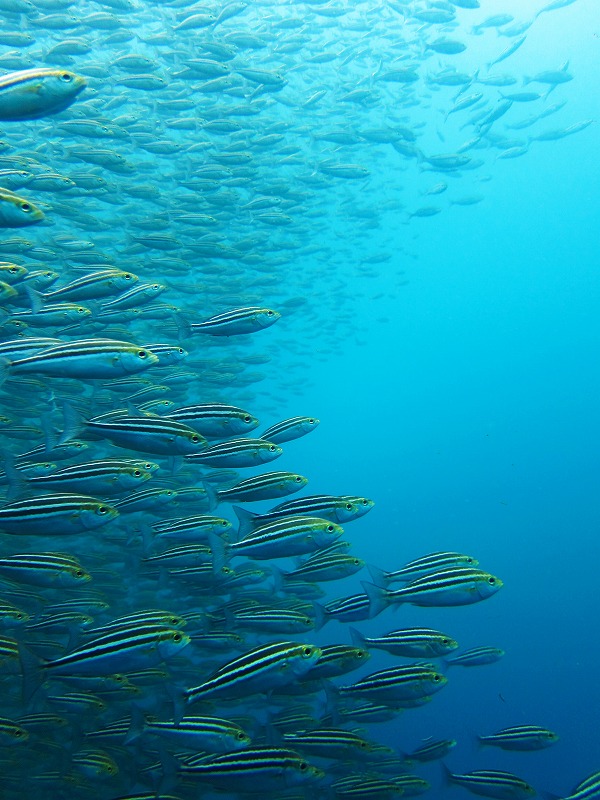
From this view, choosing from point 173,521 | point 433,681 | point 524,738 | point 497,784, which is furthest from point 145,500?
point 524,738

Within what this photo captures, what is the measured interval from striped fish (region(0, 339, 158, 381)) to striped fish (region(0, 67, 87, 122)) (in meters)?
1.58

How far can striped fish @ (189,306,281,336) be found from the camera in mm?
5613

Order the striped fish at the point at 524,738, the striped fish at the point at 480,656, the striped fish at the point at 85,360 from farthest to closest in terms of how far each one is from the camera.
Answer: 1. the striped fish at the point at 480,656
2. the striped fish at the point at 524,738
3. the striped fish at the point at 85,360

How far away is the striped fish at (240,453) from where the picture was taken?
16.1ft

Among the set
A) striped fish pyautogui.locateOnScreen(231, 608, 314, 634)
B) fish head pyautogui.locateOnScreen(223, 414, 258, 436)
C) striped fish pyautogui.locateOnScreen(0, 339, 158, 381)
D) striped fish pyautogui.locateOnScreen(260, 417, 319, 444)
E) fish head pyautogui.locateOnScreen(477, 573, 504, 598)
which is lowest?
fish head pyautogui.locateOnScreen(477, 573, 504, 598)

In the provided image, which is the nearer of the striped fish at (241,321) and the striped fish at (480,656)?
the striped fish at (241,321)

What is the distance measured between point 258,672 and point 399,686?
176cm

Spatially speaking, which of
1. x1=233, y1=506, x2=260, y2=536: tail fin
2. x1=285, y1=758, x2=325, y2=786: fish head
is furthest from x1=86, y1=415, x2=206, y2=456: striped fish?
x1=285, y1=758, x2=325, y2=786: fish head

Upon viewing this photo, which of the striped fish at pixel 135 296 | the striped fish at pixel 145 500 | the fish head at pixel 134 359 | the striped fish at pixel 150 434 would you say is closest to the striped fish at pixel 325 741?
the striped fish at pixel 145 500

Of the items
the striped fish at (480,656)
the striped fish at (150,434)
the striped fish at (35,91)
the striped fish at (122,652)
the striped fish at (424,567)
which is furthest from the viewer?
the striped fish at (480,656)

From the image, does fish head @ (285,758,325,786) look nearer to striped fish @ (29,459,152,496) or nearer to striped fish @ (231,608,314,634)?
striped fish @ (231,608,314,634)

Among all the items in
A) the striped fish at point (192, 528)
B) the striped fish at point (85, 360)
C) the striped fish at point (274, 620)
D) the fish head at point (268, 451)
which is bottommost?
the striped fish at point (274, 620)

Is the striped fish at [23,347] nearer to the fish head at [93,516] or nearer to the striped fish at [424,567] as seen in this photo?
the fish head at [93,516]

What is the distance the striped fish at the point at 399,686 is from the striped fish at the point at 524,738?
2.13m
